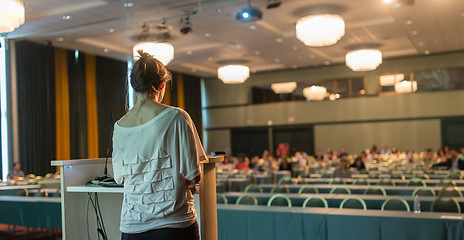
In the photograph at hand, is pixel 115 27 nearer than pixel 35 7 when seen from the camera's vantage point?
No

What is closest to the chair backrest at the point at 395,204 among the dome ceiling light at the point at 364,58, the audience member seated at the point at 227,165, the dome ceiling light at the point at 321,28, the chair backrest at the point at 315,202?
the chair backrest at the point at 315,202

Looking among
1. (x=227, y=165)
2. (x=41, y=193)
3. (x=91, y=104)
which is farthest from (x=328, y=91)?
(x=41, y=193)

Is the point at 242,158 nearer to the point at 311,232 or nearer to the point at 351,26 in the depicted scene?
the point at 351,26

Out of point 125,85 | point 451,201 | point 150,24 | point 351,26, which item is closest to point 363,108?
point 351,26

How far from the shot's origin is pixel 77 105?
17.0m

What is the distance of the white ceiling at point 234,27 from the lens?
11.5 metres

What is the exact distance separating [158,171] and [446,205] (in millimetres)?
4636

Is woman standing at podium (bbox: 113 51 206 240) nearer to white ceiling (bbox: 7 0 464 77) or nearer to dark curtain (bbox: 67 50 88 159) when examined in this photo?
white ceiling (bbox: 7 0 464 77)

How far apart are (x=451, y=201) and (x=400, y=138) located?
16877mm

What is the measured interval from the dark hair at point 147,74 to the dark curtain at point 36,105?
47.8 ft

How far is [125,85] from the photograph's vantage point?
7.42ft

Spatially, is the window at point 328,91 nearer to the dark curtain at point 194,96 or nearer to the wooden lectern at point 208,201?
the dark curtain at point 194,96

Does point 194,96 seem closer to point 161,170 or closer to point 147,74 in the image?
point 147,74

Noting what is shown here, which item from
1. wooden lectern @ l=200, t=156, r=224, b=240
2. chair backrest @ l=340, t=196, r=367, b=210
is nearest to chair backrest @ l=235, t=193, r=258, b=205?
chair backrest @ l=340, t=196, r=367, b=210
